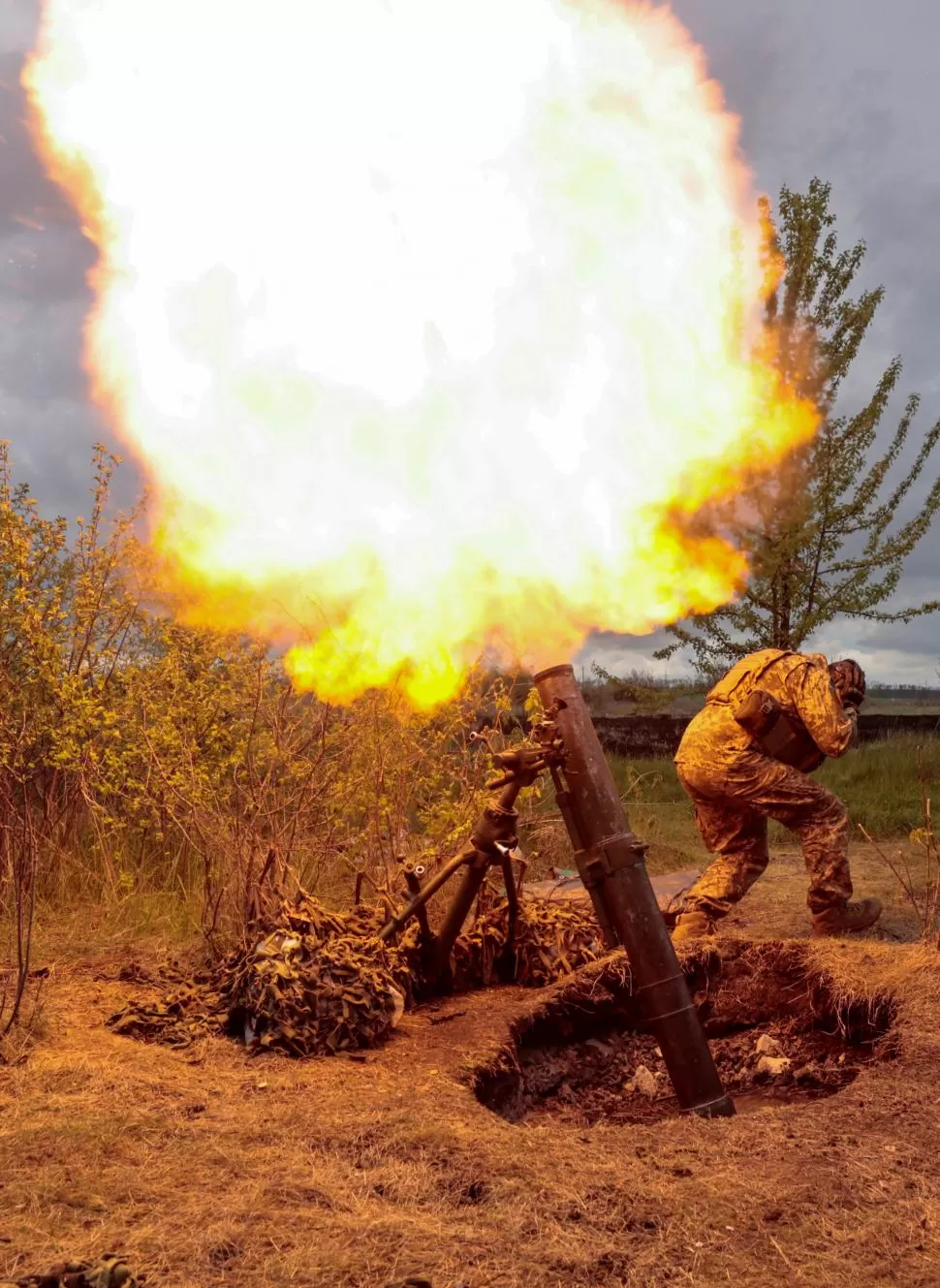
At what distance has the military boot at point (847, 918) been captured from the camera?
7.00 metres

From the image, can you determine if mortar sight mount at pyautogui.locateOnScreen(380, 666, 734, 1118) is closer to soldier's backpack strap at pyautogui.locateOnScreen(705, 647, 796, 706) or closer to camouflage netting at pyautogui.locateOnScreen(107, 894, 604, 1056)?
camouflage netting at pyautogui.locateOnScreen(107, 894, 604, 1056)

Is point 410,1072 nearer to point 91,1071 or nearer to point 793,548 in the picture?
point 91,1071

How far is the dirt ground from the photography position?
2.85m

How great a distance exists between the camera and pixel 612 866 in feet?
15.2

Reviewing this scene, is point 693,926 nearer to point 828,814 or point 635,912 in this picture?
point 828,814

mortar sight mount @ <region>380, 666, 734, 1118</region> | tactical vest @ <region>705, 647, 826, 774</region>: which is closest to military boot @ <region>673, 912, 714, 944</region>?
tactical vest @ <region>705, 647, 826, 774</region>

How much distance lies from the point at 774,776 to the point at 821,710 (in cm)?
52

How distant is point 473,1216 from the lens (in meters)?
3.10

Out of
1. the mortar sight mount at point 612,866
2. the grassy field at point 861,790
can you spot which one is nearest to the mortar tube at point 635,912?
the mortar sight mount at point 612,866

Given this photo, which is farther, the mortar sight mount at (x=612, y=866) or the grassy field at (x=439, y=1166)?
the mortar sight mount at (x=612, y=866)

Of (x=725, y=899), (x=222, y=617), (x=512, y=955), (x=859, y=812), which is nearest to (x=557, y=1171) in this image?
(x=512, y=955)

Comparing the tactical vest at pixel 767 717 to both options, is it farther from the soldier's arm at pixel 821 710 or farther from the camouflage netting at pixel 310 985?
the camouflage netting at pixel 310 985

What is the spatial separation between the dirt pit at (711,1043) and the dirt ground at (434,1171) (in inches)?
1.7

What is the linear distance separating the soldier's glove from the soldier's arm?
0.43 ft
